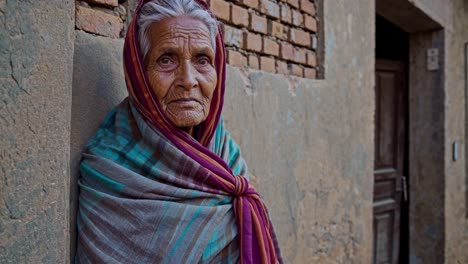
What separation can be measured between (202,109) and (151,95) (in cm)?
17

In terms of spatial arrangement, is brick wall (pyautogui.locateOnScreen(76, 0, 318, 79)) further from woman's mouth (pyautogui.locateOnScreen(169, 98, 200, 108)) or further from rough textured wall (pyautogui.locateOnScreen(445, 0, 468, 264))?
rough textured wall (pyautogui.locateOnScreen(445, 0, 468, 264))

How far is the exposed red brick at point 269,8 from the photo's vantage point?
2.50 m

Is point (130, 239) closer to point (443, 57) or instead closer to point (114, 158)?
point (114, 158)

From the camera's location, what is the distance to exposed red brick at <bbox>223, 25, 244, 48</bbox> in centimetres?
224

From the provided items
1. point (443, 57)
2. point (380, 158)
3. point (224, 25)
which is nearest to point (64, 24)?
point (224, 25)

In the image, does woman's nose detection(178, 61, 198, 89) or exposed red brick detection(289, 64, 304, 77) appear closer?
woman's nose detection(178, 61, 198, 89)

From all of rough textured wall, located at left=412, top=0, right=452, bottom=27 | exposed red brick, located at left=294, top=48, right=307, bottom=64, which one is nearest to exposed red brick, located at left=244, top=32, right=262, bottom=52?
exposed red brick, located at left=294, top=48, right=307, bottom=64

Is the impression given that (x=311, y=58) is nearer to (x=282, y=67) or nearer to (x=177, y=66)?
(x=282, y=67)

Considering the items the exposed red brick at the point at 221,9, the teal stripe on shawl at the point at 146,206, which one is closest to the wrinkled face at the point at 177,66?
the teal stripe on shawl at the point at 146,206

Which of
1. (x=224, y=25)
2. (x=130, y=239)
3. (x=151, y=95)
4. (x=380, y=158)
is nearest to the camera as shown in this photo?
(x=130, y=239)

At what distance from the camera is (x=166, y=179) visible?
1.42 metres

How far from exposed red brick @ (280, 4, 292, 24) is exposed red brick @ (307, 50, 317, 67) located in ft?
0.90

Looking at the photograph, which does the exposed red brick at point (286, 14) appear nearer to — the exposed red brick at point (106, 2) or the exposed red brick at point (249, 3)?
the exposed red brick at point (249, 3)

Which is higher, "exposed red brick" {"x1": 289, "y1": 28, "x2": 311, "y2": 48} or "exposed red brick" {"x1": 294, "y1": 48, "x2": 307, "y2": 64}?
"exposed red brick" {"x1": 289, "y1": 28, "x2": 311, "y2": 48}
